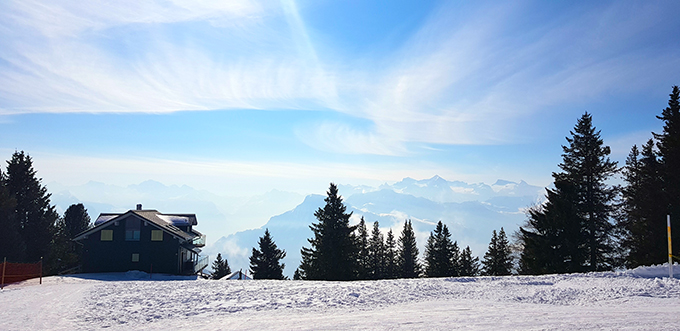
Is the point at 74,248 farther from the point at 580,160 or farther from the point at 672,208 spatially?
the point at 672,208

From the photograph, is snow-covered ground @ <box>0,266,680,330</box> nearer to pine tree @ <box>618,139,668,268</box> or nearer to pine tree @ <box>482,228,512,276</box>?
pine tree @ <box>618,139,668,268</box>

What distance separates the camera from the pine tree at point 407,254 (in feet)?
223

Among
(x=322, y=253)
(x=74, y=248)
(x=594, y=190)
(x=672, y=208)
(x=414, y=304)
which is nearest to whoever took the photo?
(x=414, y=304)

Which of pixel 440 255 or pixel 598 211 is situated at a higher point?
pixel 598 211

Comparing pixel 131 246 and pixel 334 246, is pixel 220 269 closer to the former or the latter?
pixel 131 246

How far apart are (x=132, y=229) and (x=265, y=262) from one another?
2009cm

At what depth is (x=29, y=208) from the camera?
46.6 metres

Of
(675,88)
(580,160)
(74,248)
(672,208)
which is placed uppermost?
(675,88)

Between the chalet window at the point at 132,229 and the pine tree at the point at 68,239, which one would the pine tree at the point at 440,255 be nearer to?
the chalet window at the point at 132,229

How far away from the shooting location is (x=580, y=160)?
1173 inches

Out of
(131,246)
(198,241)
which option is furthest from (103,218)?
(198,241)

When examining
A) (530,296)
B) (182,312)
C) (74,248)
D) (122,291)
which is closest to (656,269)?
(530,296)

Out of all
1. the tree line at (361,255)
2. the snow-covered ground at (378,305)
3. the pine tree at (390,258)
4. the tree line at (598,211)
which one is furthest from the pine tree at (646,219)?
the pine tree at (390,258)

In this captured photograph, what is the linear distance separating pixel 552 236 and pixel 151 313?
30195 mm
